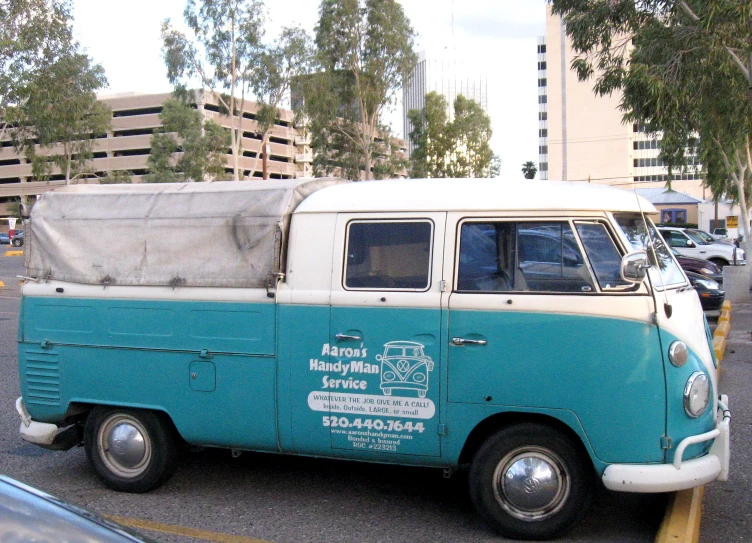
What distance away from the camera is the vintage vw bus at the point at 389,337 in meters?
4.83

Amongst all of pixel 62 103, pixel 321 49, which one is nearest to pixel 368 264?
pixel 62 103

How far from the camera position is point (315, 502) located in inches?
229

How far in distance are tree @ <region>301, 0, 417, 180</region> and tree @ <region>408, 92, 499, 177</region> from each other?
10.5m

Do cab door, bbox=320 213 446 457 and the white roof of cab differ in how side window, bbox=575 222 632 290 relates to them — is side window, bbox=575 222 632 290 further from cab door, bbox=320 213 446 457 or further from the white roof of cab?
cab door, bbox=320 213 446 457

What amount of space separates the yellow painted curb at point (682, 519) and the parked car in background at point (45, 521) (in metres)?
3.23

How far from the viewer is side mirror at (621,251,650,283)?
15.7 ft

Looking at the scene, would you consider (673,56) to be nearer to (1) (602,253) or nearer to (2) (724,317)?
(2) (724,317)

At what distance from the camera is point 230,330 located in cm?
566

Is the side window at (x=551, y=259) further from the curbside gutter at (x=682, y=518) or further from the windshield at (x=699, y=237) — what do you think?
the windshield at (x=699, y=237)

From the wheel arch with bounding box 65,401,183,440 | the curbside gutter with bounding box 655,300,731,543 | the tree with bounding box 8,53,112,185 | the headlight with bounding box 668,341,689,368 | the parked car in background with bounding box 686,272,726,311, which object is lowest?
the curbside gutter with bounding box 655,300,731,543

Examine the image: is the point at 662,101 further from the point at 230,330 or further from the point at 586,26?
the point at 230,330

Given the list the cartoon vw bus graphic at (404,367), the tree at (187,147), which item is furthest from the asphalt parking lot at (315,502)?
the tree at (187,147)

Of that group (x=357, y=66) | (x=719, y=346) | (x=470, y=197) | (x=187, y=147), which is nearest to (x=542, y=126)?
(x=187, y=147)

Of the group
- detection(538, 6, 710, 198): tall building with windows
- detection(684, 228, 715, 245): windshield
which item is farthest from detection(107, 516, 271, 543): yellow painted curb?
detection(538, 6, 710, 198): tall building with windows
